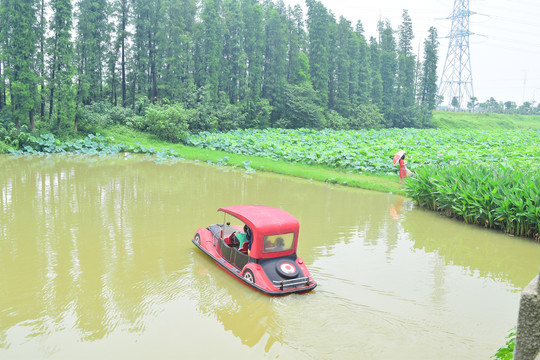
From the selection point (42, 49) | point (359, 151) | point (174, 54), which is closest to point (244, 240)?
point (359, 151)

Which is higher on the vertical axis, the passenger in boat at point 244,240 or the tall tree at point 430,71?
the tall tree at point 430,71

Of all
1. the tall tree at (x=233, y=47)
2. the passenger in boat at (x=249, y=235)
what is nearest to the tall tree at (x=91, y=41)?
the tall tree at (x=233, y=47)

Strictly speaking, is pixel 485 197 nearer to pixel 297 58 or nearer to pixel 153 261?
pixel 153 261

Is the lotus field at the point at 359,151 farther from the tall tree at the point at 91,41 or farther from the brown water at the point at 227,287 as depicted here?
the tall tree at the point at 91,41

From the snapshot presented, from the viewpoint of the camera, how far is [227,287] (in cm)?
708

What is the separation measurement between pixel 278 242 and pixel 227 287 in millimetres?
1087

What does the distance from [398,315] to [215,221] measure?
19.0ft

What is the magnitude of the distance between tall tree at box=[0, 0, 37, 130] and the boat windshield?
21006mm

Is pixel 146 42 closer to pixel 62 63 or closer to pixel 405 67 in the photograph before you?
pixel 62 63

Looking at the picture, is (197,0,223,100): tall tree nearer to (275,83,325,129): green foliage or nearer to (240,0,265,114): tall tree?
(240,0,265,114): tall tree

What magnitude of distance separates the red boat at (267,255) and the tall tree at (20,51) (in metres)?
20.1

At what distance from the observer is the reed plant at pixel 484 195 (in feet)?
33.9

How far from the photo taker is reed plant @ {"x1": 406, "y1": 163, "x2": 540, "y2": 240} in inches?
406

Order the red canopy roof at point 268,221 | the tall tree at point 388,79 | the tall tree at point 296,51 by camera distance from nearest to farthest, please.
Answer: the red canopy roof at point 268,221
the tall tree at point 296,51
the tall tree at point 388,79
